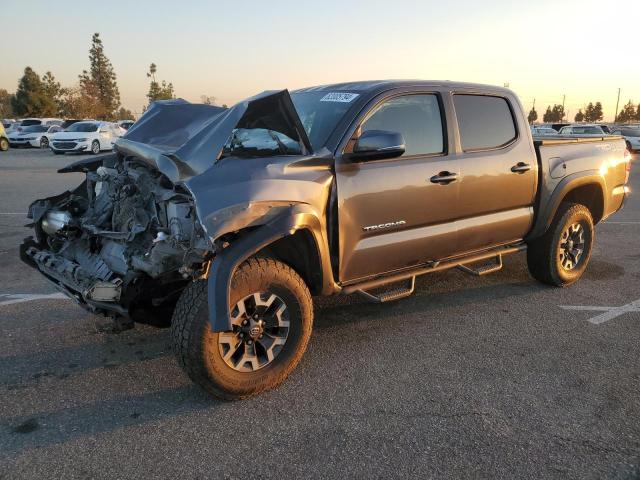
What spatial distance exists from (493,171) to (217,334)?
2731 millimetres

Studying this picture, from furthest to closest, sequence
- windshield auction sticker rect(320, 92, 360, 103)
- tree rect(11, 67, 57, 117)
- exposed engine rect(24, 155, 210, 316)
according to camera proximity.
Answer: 1. tree rect(11, 67, 57, 117)
2. windshield auction sticker rect(320, 92, 360, 103)
3. exposed engine rect(24, 155, 210, 316)

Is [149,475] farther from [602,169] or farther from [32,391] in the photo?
[602,169]


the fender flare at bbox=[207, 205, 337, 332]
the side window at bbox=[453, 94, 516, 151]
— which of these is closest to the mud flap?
the fender flare at bbox=[207, 205, 337, 332]

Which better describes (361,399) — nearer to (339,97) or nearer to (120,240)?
(120,240)

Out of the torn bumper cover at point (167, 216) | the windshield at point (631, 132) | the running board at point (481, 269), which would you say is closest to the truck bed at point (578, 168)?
the running board at point (481, 269)

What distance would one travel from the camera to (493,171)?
436cm

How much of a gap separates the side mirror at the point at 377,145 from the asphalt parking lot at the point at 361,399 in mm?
1448

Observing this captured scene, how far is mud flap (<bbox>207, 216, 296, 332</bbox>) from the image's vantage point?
9.11 ft

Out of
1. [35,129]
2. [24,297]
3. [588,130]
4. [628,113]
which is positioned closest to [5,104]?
[35,129]

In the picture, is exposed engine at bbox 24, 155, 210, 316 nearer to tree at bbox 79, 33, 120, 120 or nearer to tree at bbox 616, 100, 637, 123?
tree at bbox 79, 33, 120, 120

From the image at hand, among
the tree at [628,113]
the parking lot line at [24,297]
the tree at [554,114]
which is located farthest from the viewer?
the tree at [554,114]

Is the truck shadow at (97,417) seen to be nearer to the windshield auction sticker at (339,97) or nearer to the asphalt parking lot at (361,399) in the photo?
the asphalt parking lot at (361,399)

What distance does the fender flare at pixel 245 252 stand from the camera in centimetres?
278

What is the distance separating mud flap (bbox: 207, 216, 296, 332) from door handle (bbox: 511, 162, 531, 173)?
7.84 ft
